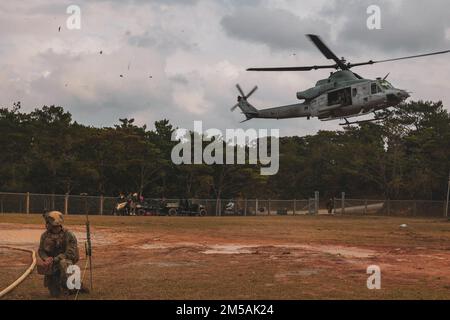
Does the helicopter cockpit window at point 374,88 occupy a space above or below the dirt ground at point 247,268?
above

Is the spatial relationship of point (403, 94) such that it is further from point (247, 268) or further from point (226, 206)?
point (226, 206)

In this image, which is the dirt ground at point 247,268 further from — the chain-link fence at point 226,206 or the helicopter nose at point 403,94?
the chain-link fence at point 226,206

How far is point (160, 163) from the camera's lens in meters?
67.1

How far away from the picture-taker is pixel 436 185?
70500 mm

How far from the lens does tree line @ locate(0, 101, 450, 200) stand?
6141cm

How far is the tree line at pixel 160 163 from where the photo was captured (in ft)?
201

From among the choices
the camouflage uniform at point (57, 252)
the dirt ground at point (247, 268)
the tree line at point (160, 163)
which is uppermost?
the tree line at point (160, 163)

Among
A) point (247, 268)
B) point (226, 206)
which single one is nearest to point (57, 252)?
point (247, 268)

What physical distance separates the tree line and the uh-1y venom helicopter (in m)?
32.1

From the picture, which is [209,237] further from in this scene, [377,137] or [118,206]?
[377,137]

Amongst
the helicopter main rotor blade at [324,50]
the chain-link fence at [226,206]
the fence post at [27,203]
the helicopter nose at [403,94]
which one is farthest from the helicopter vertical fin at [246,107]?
the fence post at [27,203]

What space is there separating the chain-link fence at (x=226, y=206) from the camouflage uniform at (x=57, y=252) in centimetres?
3789

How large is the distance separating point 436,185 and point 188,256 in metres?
58.2

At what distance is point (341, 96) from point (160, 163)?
40.9 metres
